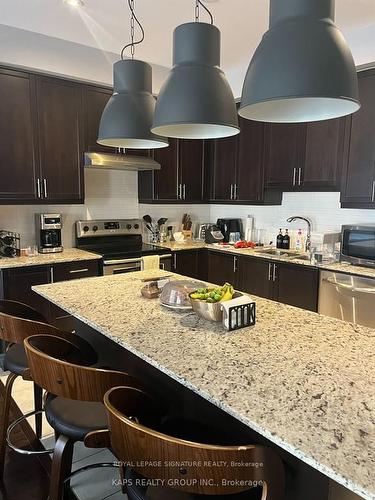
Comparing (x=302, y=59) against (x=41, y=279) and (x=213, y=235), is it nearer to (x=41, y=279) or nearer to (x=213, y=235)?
(x=41, y=279)

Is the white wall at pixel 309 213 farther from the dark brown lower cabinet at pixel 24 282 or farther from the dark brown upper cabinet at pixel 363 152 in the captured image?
the dark brown lower cabinet at pixel 24 282

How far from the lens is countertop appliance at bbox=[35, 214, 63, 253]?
363cm

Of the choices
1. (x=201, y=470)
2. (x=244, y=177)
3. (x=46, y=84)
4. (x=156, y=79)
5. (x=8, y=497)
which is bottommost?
(x=8, y=497)

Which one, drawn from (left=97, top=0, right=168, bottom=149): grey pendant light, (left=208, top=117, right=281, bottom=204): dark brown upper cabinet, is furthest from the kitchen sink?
(left=97, top=0, right=168, bottom=149): grey pendant light

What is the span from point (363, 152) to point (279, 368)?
261 cm

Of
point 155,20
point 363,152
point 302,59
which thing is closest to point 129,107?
point 302,59

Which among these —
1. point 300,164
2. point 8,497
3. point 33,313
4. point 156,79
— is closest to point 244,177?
point 300,164

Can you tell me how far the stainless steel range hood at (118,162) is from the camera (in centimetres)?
363

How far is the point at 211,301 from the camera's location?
67.1 inches

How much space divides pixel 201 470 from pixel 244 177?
151 inches

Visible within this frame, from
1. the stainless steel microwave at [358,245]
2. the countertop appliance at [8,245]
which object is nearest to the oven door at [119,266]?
the countertop appliance at [8,245]

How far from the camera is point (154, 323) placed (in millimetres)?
1721

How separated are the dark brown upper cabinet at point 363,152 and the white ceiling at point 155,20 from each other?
0.27 metres

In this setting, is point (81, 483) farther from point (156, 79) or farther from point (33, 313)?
point (156, 79)
